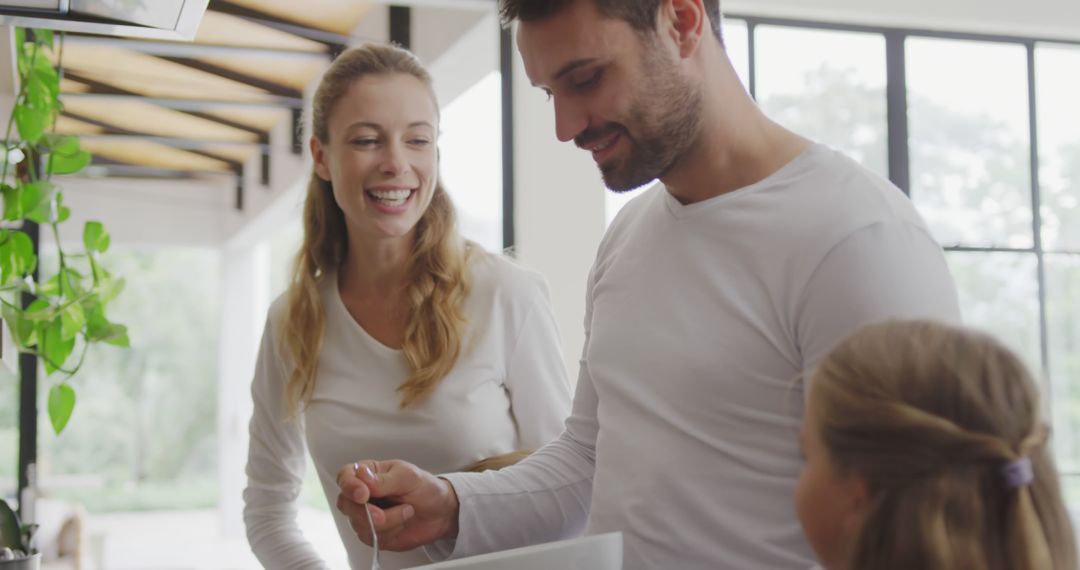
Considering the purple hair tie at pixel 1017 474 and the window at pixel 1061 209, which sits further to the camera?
the window at pixel 1061 209

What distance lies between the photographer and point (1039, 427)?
2.42ft

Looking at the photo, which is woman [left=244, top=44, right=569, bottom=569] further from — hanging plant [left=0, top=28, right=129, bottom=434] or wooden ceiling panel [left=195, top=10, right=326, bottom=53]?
wooden ceiling panel [left=195, top=10, right=326, bottom=53]

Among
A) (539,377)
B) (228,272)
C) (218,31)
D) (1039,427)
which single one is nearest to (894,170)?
(218,31)

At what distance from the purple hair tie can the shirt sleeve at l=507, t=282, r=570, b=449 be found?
981mm

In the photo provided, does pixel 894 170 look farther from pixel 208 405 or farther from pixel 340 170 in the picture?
pixel 208 405

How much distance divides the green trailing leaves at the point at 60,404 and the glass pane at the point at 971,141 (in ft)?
10.8

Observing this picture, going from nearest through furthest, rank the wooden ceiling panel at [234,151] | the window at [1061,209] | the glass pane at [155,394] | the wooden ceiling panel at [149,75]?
the wooden ceiling panel at [149,75], the window at [1061,209], the wooden ceiling panel at [234,151], the glass pane at [155,394]

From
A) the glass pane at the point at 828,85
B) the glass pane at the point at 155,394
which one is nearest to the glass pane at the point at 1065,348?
the glass pane at the point at 828,85

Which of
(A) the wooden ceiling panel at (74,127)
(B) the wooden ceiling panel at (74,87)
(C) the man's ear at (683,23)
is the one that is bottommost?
(C) the man's ear at (683,23)

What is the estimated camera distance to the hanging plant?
1.91 m

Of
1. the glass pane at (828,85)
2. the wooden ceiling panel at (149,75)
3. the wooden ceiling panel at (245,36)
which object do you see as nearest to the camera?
the wooden ceiling panel at (245,36)

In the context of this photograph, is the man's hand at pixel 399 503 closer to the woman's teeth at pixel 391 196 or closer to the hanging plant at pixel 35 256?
the woman's teeth at pixel 391 196

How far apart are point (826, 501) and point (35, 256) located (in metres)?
1.72

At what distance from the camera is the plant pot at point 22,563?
5.10ft
